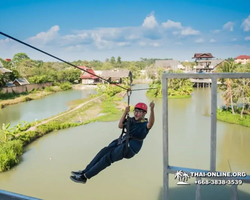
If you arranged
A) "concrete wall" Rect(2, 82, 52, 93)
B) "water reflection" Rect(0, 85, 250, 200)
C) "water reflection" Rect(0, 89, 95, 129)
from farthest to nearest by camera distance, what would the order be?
"concrete wall" Rect(2, 82, 52, 93) → "water reflection" Rect(0, 89, 95, 129) → "water reflection" Rect(0, 85, 250, 200)

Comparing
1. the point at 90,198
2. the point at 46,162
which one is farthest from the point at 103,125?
the point at 90,198

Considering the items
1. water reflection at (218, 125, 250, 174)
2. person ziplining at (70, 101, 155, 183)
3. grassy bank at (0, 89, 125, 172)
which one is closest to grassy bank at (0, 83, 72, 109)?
grassy bank at (0, 89, 125, 172)

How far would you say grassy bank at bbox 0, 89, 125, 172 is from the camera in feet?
20.6

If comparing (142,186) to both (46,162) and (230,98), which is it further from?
(230,98)

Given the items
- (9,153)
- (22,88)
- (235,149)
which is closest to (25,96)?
(22,88)

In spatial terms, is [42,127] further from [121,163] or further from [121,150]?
[121,150]

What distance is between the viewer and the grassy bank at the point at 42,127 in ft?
20.6

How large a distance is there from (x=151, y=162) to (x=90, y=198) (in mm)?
1887

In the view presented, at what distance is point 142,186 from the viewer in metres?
5.11

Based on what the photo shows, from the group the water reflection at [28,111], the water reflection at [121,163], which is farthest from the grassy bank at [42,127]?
the water reflection at [28,111]

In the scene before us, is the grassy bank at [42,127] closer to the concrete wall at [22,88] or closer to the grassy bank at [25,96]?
the grassy bank at [25,96]

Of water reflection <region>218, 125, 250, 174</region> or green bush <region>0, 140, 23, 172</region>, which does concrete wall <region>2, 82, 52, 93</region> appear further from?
water reflection <region>218, 125, 250, 174</region>

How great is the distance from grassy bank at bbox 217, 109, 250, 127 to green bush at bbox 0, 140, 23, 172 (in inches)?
284

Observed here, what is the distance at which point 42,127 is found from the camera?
887 centimetres
